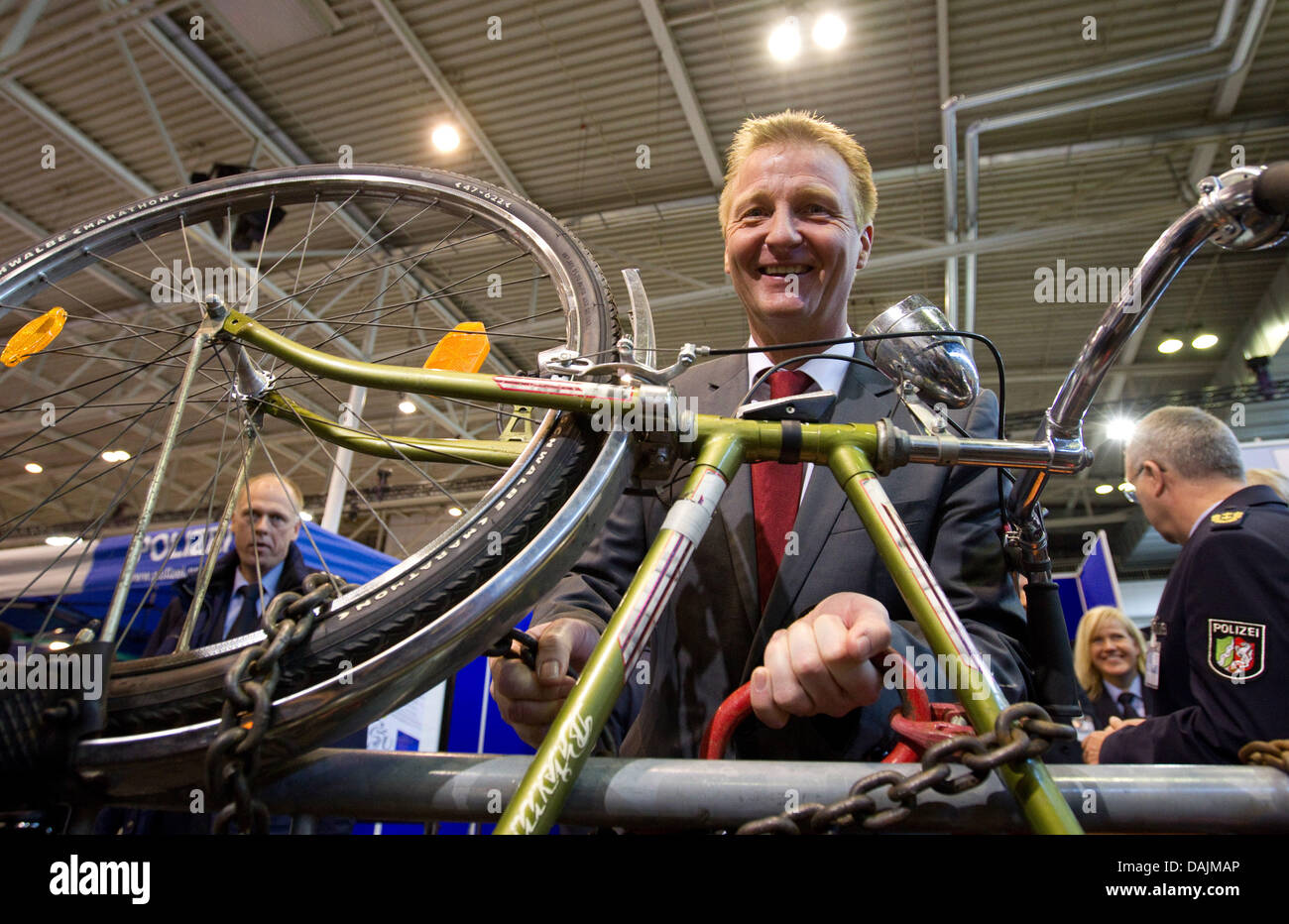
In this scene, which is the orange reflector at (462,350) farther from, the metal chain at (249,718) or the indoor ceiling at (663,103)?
the indoor ceiling at (663,103)

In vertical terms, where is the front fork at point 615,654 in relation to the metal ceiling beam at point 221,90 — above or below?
below

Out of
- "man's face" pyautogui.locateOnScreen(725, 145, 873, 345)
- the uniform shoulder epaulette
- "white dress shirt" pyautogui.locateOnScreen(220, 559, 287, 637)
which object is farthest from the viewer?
"white dress shirt" pyautogui.locateOnScreen(220, 559, 287, 637)

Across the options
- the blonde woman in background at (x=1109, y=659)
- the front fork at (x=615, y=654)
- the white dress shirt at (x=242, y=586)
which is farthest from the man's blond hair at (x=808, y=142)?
the blonde woman in background at (x=1109, y=659)

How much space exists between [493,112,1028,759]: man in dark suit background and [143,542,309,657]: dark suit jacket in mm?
1636

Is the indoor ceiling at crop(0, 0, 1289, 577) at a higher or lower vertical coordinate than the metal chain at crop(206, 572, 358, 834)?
higher

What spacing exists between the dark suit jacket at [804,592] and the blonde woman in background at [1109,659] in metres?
2.96

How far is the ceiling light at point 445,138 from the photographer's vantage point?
4.76 meters

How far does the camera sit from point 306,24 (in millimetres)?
4293

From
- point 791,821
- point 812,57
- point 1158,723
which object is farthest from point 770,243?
point 812,57

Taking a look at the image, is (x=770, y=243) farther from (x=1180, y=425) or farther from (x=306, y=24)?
(x=306, y=24)

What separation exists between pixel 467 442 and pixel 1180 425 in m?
1.89

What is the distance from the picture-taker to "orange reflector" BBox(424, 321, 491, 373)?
3.40 ft

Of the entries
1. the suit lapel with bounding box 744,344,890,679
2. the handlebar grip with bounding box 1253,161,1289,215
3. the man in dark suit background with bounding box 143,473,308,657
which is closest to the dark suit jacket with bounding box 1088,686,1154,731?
the suit lapel with bounding box 744,344,890,679

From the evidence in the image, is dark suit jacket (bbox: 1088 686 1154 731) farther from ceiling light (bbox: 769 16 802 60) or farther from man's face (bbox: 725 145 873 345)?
ceiling light (bbox: 769 16 802 60)
